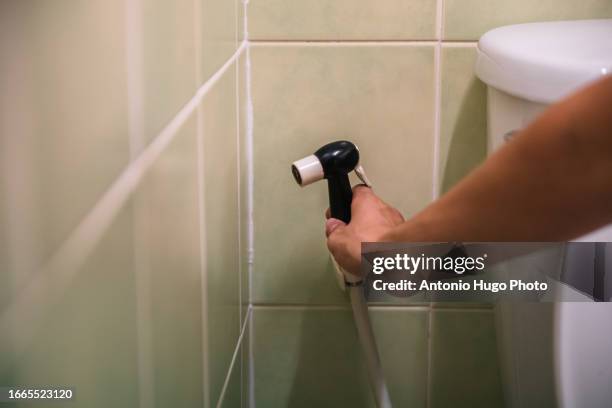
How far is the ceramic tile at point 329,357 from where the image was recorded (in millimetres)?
888

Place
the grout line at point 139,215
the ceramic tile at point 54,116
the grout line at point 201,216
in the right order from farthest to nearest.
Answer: the grout line at point 201,216, the grout line at point 139,215, the ceramic tile at point 54,116

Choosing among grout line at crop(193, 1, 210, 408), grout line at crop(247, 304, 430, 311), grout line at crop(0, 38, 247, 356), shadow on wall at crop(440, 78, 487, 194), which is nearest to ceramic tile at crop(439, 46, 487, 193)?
shadow on wall at crop(440, 78, 487, 194)

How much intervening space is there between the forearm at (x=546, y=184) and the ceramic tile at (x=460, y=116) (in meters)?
0.43

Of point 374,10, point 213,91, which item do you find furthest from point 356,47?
point 213,91

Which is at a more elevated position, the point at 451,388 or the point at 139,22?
the point at 139,22

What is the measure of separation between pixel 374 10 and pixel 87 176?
0.58 m

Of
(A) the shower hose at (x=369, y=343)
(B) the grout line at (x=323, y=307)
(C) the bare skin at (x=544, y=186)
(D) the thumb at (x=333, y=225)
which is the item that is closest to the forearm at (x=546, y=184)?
(C) the bare skin at (x=544, y=186)

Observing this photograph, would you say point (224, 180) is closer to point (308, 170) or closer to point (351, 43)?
point (308, 170)

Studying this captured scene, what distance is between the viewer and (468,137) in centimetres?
84

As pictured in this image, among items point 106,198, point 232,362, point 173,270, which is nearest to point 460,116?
point 232,362

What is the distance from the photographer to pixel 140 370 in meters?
0.37

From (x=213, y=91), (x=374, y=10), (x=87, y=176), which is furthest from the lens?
(x=374, y=10)

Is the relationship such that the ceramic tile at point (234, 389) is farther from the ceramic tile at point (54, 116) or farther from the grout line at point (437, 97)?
the ceramic tile at point (54, 116)

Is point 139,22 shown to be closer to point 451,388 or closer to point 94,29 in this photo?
point 94,29
